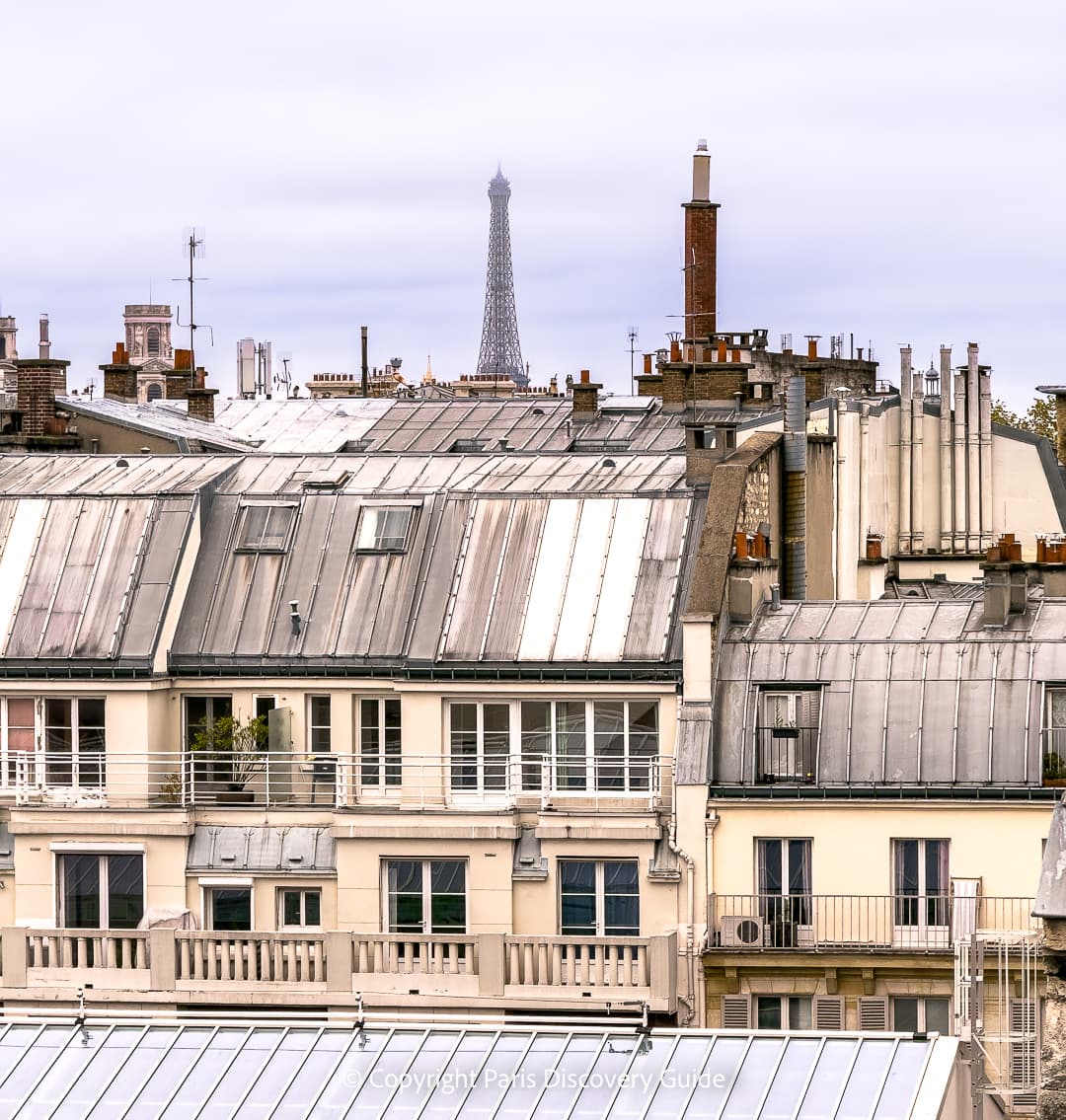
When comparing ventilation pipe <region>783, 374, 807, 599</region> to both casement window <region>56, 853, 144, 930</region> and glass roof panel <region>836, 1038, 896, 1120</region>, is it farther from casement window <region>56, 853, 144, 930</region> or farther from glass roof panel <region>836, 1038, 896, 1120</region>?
glass roof panel <region>836, 1038, 896, 1120</region>

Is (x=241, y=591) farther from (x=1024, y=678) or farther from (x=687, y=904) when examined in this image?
(x=1024, y=678)

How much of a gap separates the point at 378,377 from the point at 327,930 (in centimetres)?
11830

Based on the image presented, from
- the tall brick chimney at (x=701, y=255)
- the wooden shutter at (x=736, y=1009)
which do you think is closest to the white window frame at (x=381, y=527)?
the wooden shutter at (x=736, y=1009)

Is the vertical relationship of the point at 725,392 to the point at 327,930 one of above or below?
above

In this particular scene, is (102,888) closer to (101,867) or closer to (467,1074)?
(101,867)

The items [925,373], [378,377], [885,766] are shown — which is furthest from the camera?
[378,377]

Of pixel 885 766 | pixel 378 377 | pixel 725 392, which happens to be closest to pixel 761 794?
pixel 885 766

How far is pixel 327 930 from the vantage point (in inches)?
2280

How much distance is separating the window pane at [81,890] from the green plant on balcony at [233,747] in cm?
296

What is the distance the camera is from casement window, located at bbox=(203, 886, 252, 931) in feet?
194

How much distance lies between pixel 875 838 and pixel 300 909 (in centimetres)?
1100

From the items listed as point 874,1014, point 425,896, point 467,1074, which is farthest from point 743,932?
point 467,1074

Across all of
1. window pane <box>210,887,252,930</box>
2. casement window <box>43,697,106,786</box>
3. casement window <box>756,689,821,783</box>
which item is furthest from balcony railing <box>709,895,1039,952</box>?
casement window <box>43,697,106,786</box>

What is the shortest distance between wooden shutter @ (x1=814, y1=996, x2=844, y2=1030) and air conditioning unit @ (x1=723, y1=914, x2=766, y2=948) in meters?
1.52
